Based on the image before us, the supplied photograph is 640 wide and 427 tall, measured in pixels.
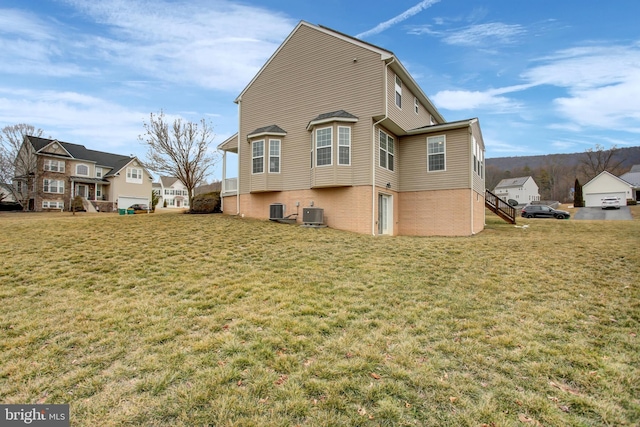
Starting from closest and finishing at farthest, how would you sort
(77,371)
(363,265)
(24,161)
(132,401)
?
(132,401) → (77,371) → (363,265) → (24,161)

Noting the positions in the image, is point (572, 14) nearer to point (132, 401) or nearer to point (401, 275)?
point (401, 275)

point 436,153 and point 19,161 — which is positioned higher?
point 19,161

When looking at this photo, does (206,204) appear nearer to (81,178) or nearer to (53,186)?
(81,178)

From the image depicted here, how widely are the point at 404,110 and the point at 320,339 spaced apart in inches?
537

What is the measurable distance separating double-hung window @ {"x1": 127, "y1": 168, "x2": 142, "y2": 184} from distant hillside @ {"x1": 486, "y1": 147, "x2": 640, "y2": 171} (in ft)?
260

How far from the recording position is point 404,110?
14.9 meters

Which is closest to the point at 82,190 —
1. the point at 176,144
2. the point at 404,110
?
the point at 176,144

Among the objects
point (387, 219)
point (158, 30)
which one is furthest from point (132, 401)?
point (158, 30)

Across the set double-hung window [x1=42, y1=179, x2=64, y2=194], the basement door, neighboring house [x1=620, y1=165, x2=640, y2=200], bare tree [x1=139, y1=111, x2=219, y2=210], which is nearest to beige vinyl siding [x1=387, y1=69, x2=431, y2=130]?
the basement door

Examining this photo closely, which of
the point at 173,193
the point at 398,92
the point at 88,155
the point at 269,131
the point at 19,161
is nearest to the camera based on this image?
the point at 398,92

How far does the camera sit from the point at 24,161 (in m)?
32.5

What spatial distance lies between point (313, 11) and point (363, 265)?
13.4 metres

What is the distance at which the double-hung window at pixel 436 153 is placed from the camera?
14648 millimetres

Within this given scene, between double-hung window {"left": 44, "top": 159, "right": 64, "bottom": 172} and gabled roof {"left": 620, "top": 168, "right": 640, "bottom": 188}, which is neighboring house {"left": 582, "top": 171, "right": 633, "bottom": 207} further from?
double-hung window {"left": 44, "top": 159, "right": 64, "bottom": 172}
